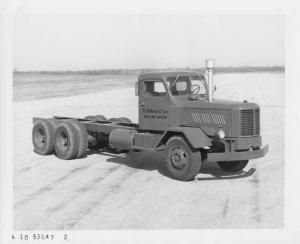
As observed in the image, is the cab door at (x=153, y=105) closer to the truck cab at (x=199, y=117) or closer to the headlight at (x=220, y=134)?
the truck cab at (x=199, y=117)

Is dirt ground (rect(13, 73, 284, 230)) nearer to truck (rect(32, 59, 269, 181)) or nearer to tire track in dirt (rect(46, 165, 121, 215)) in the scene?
tire track in dirt (rect(46, 165, 121, 215))

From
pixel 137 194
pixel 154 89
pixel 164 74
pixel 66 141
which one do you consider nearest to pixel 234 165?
pixel 154 89

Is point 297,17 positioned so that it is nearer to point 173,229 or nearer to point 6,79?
point 173,229

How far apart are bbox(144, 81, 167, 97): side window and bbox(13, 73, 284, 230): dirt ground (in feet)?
6.03

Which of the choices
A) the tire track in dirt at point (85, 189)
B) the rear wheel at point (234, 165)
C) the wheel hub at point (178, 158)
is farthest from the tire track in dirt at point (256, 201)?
the tire track in dirt at point (85, 189)

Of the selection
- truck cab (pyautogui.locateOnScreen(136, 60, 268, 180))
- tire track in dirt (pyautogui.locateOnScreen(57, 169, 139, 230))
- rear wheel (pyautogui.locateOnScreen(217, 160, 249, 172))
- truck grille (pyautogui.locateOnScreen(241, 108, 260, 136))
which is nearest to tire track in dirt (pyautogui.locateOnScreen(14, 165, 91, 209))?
tire track in dirt (pyautogui.locateOnScreen(57, 169, 139, 230))

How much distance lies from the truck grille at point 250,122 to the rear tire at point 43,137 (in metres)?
5.83

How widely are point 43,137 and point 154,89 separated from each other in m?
4.45

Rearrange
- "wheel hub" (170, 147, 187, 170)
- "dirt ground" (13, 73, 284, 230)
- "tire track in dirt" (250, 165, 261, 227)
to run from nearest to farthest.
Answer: "dirt ground" (13, 73, 284, 230) < "tire track in dirt" (250, 165, 261, 227) < "wheel hub" (170, 147, 187, 170)

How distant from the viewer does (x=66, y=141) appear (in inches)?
539

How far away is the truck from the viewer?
1055 cm

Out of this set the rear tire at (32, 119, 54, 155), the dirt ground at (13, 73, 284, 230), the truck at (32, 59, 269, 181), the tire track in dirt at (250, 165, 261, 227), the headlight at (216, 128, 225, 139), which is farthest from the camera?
the rear tire at (32, 119, 54, 155)

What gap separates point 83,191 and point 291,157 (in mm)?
4467

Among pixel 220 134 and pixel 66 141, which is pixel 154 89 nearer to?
pixel 220 134
